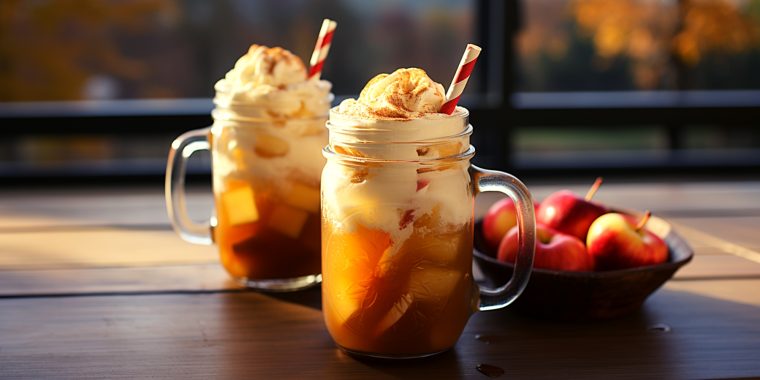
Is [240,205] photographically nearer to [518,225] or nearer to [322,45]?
[322,45]

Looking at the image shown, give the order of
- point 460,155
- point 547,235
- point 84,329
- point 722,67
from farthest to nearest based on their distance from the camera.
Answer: point 722,67, point 547,235, point 84,329, point 460,155

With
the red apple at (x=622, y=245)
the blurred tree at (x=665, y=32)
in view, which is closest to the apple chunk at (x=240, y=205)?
the red apple at (x=622, y=245)

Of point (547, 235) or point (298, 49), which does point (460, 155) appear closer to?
point (547, 235)

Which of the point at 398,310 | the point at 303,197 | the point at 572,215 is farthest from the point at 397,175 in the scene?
the point at 572,215

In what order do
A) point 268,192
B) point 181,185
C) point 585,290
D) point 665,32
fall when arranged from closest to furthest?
point 585,290 < point 268,192 < point 181,185 < point 665,32

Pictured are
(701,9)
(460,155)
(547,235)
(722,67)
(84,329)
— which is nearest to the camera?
(460,155)

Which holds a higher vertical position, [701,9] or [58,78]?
[701,9]

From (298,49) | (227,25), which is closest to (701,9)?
(298,49)

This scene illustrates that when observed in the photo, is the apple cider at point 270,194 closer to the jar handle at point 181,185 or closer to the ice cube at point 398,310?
the jar handle at point 181,185

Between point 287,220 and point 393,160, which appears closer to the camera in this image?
point 393,160
